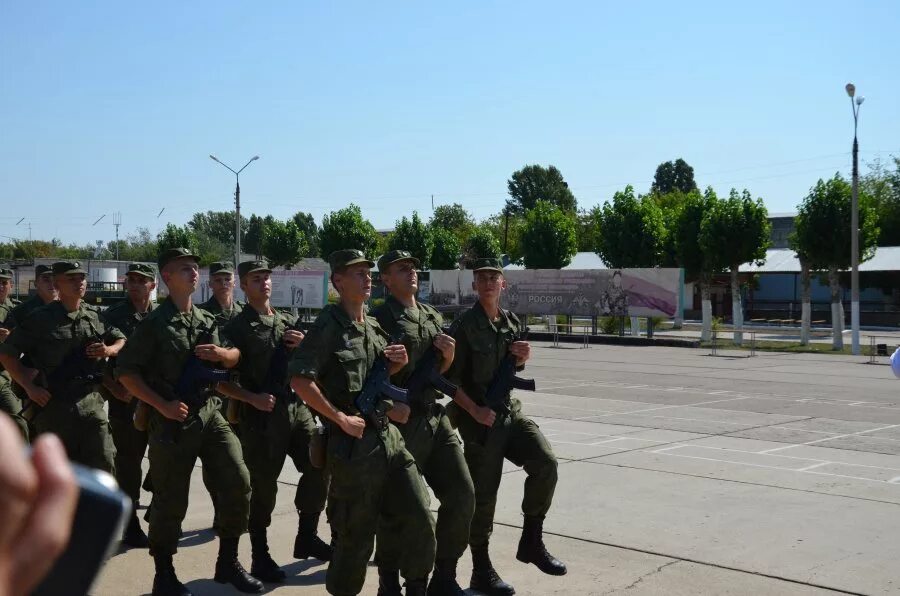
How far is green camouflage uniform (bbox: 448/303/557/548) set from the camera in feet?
22.2

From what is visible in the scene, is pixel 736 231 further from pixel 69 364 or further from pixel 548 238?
pixel 69 364

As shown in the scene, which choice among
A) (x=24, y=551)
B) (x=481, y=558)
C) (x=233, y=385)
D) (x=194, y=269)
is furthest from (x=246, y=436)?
(x=24, y=551)

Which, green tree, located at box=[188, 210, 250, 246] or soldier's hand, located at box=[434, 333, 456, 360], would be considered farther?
green tree, located at box=[188, 210, 250, 246]

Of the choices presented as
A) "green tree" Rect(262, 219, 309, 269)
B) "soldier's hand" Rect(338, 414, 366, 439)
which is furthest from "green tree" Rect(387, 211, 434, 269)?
"soldier's hand" Rect(338, 414, 366, 439)

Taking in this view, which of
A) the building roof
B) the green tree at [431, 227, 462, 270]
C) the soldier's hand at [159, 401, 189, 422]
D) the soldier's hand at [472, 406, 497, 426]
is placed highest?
the green tree at [431, 227, 462, 270]

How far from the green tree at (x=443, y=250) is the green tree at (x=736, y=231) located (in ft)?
74.2

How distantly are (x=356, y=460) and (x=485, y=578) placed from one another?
1.61 m

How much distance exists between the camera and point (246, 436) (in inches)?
294

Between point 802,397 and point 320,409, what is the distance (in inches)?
591

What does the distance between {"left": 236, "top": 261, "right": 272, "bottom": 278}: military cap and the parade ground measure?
205cm

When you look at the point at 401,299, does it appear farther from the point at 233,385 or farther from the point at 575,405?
the point at 575,405

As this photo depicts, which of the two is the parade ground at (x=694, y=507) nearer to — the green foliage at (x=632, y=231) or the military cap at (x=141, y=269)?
the military cap at (x=141, y=269)

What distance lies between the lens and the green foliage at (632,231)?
147ft

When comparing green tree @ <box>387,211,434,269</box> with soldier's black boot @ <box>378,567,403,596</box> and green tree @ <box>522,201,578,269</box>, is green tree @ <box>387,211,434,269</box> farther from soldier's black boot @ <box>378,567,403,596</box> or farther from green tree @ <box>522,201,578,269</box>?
soldier's black boot @ <box>378,567,403,596</box>
